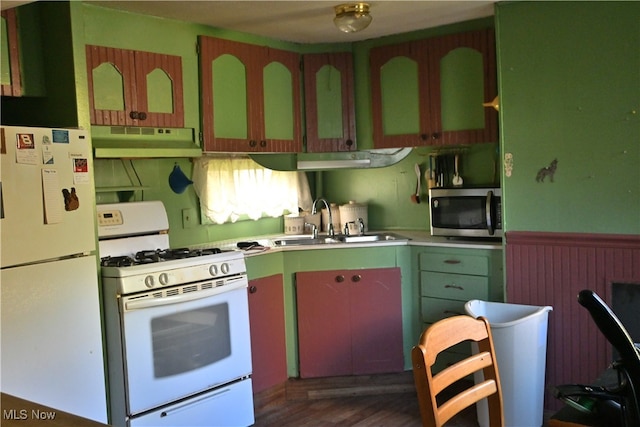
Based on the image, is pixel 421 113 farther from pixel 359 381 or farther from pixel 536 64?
pixel 359 381

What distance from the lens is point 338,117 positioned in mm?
4090

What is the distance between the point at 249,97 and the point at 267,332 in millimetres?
1348

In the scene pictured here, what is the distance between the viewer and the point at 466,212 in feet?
12.0

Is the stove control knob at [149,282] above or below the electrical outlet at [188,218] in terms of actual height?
below

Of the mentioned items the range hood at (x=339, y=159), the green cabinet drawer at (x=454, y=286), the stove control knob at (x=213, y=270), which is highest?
the range hood at (x=339, y=159)

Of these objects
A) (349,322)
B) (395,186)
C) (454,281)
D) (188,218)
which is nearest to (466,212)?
(454,281)

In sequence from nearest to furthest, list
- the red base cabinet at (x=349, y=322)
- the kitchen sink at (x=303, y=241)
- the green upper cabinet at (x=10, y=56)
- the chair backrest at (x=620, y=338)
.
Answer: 1. the chair backrest at (x=620, y=338)
2. the green upper cabinet at (x=10, y=56)
3. the red base cabinet at (x=349, y=322)
4. the kitchen sink at (x=303, y=241)

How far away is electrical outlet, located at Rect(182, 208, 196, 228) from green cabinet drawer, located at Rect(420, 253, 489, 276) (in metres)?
1.35

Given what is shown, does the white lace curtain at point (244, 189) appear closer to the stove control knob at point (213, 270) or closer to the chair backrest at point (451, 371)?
the stove control knob at point (213, 270)

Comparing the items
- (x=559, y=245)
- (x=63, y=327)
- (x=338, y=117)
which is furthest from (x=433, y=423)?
(x=338, y=117)

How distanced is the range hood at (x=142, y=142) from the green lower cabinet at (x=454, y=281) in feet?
4.78

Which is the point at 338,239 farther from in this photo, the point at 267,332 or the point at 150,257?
the point at 150,257

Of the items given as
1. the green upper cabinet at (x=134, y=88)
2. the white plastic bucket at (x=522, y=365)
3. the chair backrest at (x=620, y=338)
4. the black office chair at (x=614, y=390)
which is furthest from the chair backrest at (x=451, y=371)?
the green upper cabinet at (x=134, y=88)

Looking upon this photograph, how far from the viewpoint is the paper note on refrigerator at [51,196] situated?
8.29 ft
